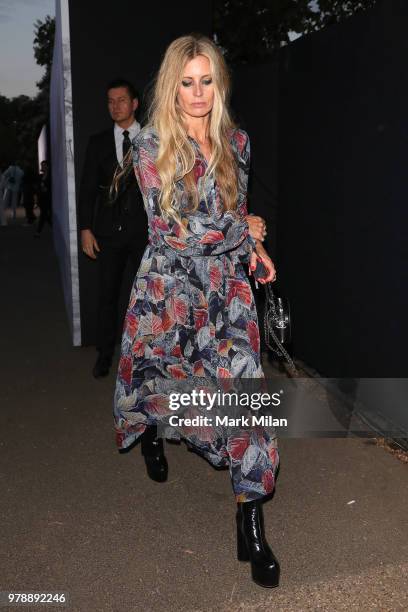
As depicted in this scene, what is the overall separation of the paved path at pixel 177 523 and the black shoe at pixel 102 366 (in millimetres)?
578

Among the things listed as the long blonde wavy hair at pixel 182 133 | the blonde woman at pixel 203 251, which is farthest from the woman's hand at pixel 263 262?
the long blonde wavy hair at pixel 182 133

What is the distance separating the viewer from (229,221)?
289 centimetres

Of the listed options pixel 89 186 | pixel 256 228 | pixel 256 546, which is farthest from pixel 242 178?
pixel 89 186

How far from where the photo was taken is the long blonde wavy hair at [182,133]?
2.88m

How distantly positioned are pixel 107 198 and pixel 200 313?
2585 millimetres

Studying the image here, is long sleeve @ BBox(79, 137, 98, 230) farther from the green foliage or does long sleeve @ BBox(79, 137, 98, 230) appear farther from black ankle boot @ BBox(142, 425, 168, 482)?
the green foliage

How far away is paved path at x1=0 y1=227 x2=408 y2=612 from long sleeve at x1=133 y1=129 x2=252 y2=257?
129cm

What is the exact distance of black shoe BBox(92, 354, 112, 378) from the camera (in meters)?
5.70

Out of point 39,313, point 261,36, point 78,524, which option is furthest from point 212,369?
point 261,36

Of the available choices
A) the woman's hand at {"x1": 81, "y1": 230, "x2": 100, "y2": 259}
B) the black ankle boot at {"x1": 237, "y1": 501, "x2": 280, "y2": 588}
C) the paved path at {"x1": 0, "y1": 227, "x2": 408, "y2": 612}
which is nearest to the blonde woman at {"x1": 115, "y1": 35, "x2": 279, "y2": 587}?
the black ankle boot at {"x1": 237, "y1": 501, "x2": 280, "y2": 588}

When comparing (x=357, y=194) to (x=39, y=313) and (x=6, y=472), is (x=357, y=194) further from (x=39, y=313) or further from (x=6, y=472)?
(x=39, y=313)

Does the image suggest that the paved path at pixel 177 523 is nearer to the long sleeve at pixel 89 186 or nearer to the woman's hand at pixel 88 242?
the woman's hand at pixel 88 242

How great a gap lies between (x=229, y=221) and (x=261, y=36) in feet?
37.4

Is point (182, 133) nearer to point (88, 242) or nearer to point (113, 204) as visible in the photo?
point (113, 204)
